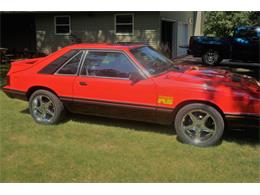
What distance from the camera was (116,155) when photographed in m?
4.39

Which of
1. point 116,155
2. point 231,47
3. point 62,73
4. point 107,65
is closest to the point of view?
point 116,155

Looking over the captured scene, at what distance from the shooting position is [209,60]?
14617mm

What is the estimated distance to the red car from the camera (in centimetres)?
444

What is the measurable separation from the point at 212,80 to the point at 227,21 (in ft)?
79.5

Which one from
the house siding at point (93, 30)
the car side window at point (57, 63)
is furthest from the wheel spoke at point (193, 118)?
the house siding at point (93, 30)

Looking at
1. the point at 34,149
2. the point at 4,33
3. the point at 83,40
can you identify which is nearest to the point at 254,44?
the point at 83,40

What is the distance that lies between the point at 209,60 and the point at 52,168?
1187 centimetres

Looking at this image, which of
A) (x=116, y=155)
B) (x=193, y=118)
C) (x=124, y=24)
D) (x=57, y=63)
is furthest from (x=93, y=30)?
(x=116, y=155)

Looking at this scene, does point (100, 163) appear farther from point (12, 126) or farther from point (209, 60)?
point (209, 60)

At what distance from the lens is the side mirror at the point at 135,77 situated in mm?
4840

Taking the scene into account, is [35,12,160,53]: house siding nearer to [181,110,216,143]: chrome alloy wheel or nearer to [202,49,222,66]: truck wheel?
[202,49,222,66]: truck wheel

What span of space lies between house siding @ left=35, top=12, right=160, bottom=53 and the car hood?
1143cm

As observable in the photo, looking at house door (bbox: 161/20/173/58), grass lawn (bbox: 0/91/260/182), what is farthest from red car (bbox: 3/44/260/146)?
house door (bbox: 161/20/173/58)

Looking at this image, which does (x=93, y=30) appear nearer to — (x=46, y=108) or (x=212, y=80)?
(x=46, y=108)
